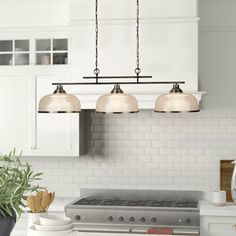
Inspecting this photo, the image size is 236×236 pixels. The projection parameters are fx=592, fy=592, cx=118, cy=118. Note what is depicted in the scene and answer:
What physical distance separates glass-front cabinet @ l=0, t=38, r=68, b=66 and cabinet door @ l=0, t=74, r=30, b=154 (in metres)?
0.18

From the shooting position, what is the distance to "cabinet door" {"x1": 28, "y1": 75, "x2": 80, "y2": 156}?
5711 mm

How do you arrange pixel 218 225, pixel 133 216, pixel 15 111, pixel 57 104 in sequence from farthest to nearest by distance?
pixel 15 111, pixel 133 216, pixel 218 225, pixel 57 104

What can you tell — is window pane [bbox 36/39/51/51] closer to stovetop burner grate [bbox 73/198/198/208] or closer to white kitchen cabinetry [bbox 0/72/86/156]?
white kitchen cabinetry [bbox 0/72/86/156]

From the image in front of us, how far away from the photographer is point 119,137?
6043 millimetres

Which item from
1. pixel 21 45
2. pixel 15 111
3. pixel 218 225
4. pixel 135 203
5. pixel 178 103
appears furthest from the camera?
pixel 21 45

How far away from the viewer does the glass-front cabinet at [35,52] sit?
583cm

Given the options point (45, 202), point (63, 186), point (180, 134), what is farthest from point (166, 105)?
point (63, 186)

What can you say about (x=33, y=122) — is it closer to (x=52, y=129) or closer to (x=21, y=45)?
(x=52, y=129)

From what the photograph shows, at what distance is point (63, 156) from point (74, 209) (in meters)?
0.64

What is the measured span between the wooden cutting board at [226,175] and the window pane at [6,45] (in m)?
2.39

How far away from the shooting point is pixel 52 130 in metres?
5.75

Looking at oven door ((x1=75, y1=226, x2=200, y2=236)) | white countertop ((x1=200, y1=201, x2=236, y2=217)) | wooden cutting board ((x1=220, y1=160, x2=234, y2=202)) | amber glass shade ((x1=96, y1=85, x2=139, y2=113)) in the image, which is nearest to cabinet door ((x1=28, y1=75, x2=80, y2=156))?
oven door ((x1=75, y1=226, x2=200, y2=236))

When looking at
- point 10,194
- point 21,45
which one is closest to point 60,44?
point 21,45

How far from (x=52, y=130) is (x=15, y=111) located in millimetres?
417
